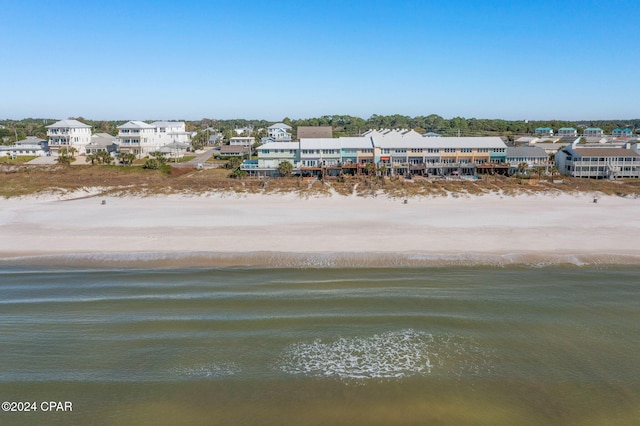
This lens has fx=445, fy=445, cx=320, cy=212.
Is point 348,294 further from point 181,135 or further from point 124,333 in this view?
point 181,135

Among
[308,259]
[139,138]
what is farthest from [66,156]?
[308,259]

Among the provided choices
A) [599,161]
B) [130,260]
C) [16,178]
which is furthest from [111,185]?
[599,161]

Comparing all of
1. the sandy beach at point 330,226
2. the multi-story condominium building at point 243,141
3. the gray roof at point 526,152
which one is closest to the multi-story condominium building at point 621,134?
the gray roof at point 526,152

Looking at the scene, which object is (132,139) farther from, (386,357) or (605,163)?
(605,163)

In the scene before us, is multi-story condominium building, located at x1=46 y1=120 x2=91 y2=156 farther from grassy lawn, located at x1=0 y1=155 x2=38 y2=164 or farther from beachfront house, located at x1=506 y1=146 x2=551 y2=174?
beachfront house, located at x1=506 y1=146 x2=551 y2=174

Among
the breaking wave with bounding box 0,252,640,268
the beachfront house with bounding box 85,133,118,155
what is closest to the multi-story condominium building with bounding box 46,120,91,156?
the beachfront house with bounding box 85,133,118,155

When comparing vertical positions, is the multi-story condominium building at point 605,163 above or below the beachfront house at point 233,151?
below

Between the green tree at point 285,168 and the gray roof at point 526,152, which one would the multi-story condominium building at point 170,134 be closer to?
the green tree at point 285,168
